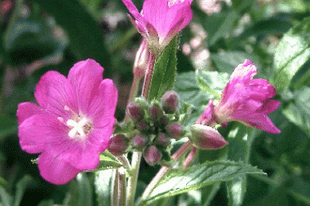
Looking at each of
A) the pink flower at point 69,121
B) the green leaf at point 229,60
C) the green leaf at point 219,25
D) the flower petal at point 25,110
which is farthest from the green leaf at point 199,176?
the green leaf at point 219,25

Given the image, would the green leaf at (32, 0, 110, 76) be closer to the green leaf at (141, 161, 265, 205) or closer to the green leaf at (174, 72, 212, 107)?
the green leaf at (174, 72, 212, 107)

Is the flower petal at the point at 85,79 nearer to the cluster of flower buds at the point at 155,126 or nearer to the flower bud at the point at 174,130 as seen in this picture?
the cluster of flower buds at the point at 155,126

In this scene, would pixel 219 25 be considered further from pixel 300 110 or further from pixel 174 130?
pixel 174 130

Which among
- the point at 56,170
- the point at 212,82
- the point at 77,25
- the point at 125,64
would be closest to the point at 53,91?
the point at 56,170

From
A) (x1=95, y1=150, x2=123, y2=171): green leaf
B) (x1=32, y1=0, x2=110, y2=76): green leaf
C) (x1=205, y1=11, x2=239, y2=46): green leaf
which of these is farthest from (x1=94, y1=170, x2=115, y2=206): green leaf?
(x1=32, y1=0, x2=110, y2=76): green leaf

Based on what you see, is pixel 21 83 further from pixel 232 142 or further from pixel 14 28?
pixel 232 142

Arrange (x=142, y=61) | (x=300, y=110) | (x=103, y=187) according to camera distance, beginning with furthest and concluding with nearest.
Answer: (x=300, y=110)
(x=103, y=187)
(x=142, y=61)
